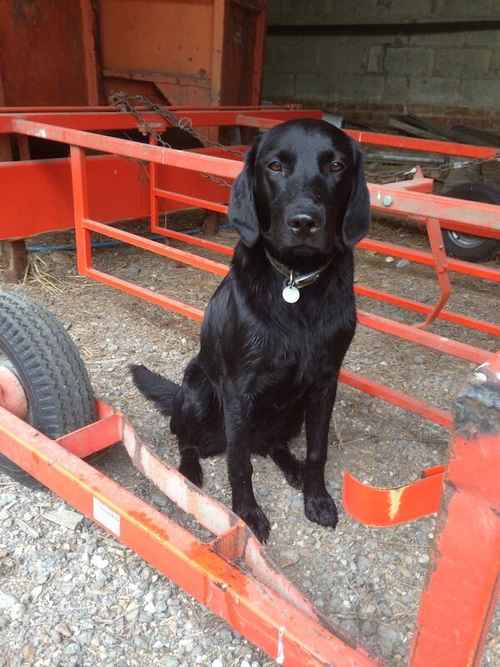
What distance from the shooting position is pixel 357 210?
1671 mm

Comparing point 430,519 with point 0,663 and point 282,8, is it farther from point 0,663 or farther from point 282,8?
point 282,8

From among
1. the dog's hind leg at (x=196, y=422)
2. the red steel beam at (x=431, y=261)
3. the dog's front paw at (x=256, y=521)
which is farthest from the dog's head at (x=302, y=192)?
the red steel beam at (x=431, y=261)

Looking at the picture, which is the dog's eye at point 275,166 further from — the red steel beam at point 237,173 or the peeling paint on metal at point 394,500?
the peeling paint on metal at point 394,500

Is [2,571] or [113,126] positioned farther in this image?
[113,126]

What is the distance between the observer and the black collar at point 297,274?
1654 mm

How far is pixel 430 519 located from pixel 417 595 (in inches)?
13.8

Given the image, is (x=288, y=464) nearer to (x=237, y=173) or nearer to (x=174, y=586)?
(x=174, y=586)

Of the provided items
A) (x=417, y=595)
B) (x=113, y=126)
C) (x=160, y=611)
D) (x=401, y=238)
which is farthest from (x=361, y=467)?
(x=401, y=238)

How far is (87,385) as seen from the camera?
1.92m

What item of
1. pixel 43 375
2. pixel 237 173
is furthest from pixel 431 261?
pixel 43 375

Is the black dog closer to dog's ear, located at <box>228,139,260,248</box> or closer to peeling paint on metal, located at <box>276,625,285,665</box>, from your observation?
dog's ear, located at <box>228,139,260,248</box>

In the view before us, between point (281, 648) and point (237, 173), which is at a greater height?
point (237, 173)

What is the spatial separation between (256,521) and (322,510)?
0.24 m

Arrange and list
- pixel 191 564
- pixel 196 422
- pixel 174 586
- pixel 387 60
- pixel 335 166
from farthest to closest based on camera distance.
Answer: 1. pixel 387 60
2. pixel 196 422
3. pixel 174 586
4. pixel 335 166
5. pixel 191 564
